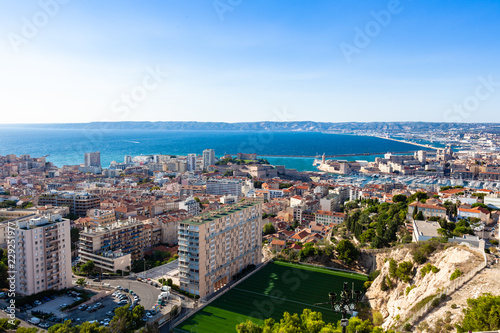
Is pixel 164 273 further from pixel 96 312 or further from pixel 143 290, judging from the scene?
pixel 96 312

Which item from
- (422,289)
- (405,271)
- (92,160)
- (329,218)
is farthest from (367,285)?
(92,160)

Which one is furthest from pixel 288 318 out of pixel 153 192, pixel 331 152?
pixel 331 152

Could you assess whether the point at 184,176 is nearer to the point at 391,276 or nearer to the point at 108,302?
the point at 108,302

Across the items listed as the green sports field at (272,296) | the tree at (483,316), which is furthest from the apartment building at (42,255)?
the tree at (483,316)

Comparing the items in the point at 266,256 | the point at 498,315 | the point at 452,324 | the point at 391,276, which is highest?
the point at 498,315

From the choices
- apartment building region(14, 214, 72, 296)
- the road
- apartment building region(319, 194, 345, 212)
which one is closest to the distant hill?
apartment building region(319, 194, 345, 212)

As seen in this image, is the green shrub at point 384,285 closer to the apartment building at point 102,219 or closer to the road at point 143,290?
the road at point 143,290
